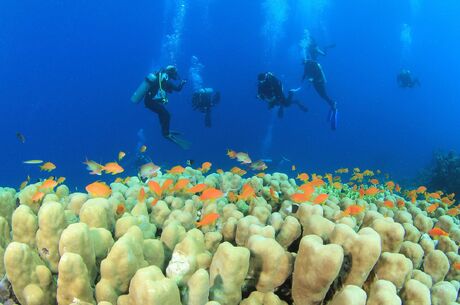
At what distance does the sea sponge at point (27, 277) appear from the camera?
1865 mm

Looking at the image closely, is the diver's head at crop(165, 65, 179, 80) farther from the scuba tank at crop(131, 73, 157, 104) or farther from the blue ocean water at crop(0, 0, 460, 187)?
the blue ocean water at crop(0, 0, 460, 187)

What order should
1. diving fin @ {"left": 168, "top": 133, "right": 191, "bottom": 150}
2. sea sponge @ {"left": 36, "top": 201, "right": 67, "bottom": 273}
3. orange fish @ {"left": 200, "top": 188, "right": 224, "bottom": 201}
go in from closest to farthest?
1. sea sponge @ {"left": 36, "top": 201, "right": 67, "bottom": 273}
2. orange fish @ {"left": 200, "top": 188, "right": 224, "bottom": 201}
3. diving fin @ {"left": 168, "top": 133, "right": 191, "bottom": 150}

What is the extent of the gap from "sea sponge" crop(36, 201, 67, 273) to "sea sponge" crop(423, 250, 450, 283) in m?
2.73

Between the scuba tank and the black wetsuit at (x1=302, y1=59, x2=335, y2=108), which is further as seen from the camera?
the black wetsuit at (x1=302, y1=59, x2=335, y2=108)

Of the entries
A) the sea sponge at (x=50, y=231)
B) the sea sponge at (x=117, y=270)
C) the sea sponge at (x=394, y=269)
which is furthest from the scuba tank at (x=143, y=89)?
the sea sponge at (x=394, y=269)

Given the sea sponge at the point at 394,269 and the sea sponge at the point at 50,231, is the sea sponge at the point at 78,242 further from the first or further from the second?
the sea sponge at the point at 394,269

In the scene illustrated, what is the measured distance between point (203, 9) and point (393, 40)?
74.7m

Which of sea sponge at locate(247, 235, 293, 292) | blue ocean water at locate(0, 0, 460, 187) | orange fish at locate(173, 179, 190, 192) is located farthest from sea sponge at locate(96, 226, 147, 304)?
blue ocean water at locate(0, 0, 460, 187)

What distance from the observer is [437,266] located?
2621 mm

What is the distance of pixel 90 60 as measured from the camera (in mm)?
97688

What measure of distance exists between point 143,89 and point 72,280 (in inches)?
298

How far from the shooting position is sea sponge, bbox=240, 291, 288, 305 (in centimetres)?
206

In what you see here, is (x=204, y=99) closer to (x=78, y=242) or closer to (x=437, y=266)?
(x=437, y=266)

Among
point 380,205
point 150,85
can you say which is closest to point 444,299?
point 380,205
